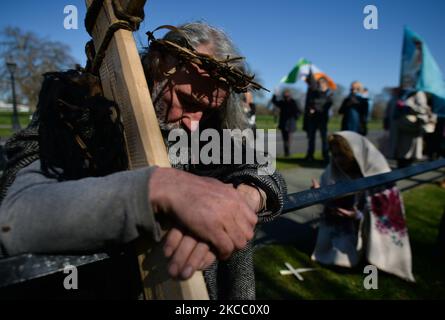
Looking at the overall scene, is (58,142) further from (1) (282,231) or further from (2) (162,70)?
(1) (282,231)

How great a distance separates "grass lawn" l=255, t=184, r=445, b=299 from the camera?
120 inches

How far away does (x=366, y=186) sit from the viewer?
1.55m

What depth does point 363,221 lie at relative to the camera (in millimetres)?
3768

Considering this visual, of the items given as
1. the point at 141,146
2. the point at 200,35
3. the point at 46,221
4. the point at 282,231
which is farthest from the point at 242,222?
the point at 282,231

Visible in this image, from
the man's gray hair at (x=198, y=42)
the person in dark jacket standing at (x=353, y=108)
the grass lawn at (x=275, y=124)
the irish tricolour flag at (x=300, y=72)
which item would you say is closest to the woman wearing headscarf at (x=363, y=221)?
the grass lawn at (x=275, y=124)

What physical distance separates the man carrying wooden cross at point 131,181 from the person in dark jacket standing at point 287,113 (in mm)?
8995

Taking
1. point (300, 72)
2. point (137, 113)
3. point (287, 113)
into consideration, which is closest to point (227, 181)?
point (137, 113)

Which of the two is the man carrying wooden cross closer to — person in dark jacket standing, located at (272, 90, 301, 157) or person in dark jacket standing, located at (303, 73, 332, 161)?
person in dark jacket standing, located at (303, 73, 332, 161)

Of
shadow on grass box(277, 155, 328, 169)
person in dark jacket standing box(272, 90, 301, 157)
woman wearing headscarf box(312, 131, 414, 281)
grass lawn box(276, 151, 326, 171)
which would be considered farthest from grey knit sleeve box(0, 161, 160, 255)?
person in dark jacket standing box(272, 90, 301, 157)

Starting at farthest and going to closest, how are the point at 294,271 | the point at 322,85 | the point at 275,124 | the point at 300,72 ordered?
1. the point at 300,72
2. the point at 322,85
3. the point at 275,124
4. the point at 294,271

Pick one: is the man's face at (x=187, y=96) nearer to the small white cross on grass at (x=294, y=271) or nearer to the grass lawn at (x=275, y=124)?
the grass lawn at (x=275, y=124)

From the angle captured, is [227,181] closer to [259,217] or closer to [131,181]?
[259,217]

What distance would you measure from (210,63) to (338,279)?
122 inches

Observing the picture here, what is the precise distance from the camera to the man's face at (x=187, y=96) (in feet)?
4.19
